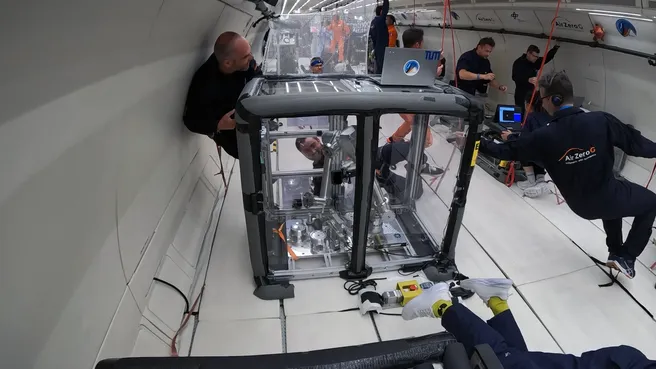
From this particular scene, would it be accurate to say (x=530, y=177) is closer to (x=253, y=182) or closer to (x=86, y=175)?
(x=253, y=182)

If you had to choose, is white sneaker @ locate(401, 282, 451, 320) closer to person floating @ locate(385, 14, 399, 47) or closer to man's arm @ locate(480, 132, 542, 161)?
man's arm @ locate(480, 132, 542, 161)

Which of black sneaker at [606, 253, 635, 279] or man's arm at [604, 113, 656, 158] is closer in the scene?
man's arm at [604, 113, 656, 158]

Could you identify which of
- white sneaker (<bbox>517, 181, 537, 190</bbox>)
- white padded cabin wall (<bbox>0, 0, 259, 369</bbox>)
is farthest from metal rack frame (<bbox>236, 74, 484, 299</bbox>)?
white sneaker (<bbox>517, 181, 537, 190</bbox>)

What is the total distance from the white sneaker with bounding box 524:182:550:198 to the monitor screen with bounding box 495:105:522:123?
1.13m

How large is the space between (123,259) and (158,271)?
562mm

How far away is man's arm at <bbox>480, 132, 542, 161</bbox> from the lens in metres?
3.07

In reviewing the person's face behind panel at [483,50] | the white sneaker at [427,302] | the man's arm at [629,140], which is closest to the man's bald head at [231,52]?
the white sneaker at [427,302]

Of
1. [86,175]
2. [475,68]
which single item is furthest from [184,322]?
[475,68]

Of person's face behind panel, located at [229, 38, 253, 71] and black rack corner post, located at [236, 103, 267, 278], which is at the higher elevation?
person's face behind panel, located at [229, 38, 253, 71]

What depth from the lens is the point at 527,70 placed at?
602 cm

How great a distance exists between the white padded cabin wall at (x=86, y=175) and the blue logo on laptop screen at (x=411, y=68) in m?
1.55

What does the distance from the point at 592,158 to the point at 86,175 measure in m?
3.36

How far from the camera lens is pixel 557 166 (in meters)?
3.06

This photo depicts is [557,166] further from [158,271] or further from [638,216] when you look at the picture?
[158,271]
